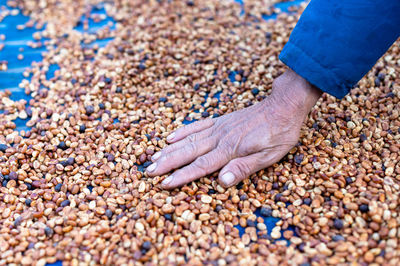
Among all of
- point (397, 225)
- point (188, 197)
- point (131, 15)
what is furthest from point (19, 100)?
point (397, 225)

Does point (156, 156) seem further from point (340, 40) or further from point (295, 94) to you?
point (340, 40)

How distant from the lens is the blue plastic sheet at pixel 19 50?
2266 mm

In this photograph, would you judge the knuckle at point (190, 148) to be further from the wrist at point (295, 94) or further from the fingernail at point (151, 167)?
the wrist at point (295, 94)

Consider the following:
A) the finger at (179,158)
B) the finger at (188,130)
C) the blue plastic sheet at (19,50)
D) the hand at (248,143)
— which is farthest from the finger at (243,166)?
the blue plastic sheet at (19,50)

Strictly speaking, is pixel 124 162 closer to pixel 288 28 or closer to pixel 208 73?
pixel 208 73

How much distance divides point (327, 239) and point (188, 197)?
546 millimetres

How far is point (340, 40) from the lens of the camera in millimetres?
1465

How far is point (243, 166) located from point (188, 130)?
36 cm

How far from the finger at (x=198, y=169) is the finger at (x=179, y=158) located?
4 centimetres

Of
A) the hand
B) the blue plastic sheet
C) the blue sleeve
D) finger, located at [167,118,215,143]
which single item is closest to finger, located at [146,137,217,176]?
the hand

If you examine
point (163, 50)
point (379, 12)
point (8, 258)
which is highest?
point (379, 12)

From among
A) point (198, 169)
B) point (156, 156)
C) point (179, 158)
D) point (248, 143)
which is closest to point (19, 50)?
point (156, 156)

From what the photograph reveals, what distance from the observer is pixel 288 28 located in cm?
260

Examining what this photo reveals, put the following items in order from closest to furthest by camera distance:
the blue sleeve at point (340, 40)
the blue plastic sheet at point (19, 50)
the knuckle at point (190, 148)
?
the blue sleeve at point (340, 40) < the knuckle at point (190, 148) < the blue plastic sheet at point (19, 50)
